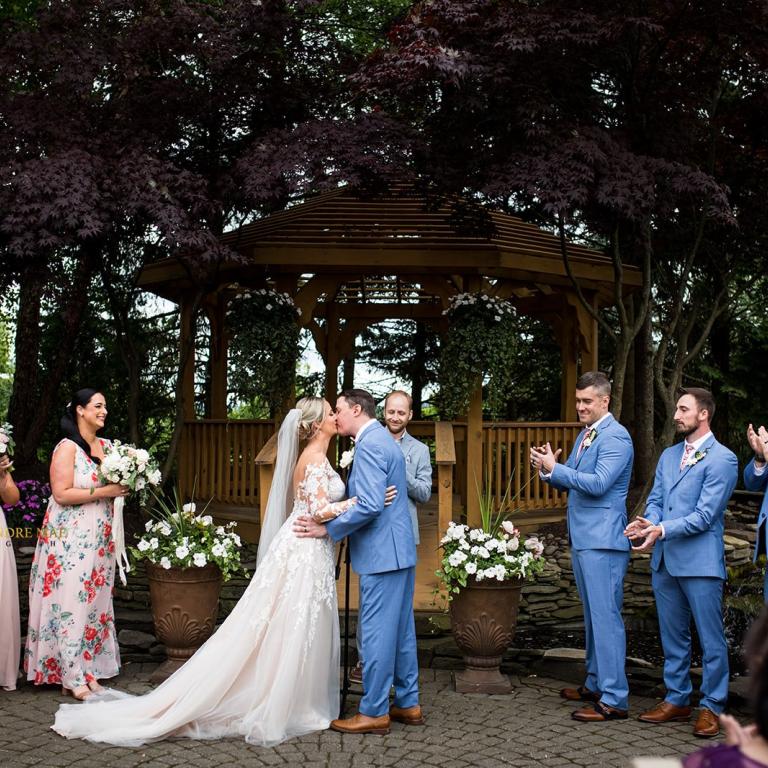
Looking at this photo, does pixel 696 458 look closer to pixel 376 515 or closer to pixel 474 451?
pixel 376 515

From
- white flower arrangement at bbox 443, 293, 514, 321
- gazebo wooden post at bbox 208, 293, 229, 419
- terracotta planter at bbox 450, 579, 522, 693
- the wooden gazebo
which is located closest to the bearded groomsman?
terracotta planter at bbox 450, 579, 522, 693

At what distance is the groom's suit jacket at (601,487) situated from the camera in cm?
550

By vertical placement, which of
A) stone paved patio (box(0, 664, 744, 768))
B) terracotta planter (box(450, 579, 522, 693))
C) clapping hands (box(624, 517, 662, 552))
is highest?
clapping hands (box(624, 517, 662, 552))

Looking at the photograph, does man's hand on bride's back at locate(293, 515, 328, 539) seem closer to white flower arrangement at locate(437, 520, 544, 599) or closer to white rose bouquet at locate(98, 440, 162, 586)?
white flower arrangement at locate(437, 520, 544, 599)

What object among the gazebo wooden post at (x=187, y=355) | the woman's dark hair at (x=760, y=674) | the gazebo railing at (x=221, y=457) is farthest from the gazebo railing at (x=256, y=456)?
the woman's dark hair at (x=760, y=674)

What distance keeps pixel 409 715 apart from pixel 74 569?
7.68 ft

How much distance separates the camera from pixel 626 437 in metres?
5.61

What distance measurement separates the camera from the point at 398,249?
9883mm

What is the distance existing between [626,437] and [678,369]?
5.68m

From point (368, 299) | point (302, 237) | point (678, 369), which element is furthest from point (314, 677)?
point (368, 299)

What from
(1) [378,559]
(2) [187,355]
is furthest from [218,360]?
(1) [378,559]

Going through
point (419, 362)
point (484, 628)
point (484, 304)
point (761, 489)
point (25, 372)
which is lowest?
point (484, 628)

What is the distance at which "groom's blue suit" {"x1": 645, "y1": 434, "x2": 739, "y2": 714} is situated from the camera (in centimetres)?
520

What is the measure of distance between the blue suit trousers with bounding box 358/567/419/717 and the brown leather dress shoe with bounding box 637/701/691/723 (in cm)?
140
